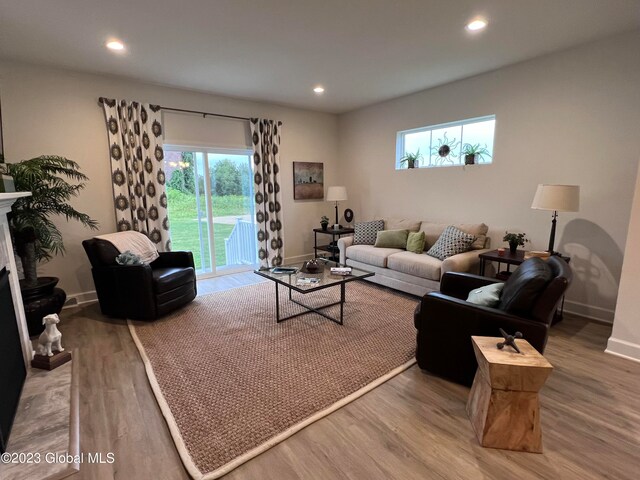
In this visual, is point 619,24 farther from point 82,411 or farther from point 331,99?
point 82,411

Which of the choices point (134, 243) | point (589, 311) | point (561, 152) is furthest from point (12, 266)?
point (589, 311)

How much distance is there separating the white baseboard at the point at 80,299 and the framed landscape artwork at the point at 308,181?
319 cm

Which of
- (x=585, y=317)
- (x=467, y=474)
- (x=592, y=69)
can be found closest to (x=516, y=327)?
(x=467, y=474)

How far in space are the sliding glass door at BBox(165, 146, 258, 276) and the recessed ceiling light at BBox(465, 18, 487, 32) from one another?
3.33 meters

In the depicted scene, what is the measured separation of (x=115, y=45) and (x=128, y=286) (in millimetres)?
2256

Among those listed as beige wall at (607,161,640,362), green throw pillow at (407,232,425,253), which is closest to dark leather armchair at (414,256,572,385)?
beige wall at (607,161,640,362)

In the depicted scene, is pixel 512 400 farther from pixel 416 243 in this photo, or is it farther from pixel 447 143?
pixel 447 143

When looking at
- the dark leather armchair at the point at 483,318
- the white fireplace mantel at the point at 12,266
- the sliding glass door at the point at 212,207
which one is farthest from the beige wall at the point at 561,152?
the white fireplace mantel at the point at 12,266

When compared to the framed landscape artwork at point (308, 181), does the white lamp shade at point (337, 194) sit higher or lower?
lower

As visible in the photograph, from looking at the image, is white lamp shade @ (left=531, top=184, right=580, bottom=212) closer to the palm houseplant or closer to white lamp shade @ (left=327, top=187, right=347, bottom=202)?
white lamp shade @ (left=327, top=187, right=347, bottom=202)

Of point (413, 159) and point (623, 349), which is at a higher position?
point (413, 159)

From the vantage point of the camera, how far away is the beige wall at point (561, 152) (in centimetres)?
292

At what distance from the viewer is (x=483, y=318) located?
1971 mm

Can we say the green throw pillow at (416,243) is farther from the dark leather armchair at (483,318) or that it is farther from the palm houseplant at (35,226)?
the palm houseplant at (35,226)
